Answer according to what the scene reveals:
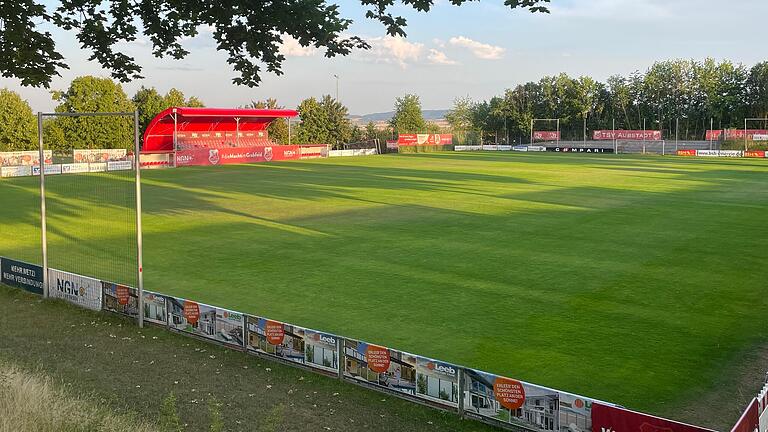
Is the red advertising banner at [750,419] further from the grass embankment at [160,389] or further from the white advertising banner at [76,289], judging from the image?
the white advertising banner at [76,289]

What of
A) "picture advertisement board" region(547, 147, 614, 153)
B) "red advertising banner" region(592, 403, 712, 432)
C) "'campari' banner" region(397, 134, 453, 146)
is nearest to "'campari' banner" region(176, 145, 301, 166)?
"'campari' banner" region(397, 134, 453, 146)

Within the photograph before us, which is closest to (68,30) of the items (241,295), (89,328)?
(89,328)

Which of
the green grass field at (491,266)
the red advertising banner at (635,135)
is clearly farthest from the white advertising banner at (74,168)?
the red advertising banner at (635,135)

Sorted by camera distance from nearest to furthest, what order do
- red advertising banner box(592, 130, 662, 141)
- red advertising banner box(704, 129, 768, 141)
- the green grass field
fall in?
1. the green grass field
2. red advertising banner box(704, 129, 768, 141)
3. red advertising banner box(592, 130, 662, 141)

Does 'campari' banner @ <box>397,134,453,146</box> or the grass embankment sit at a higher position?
'campari' banner @ <box>397,134,453,146</box>

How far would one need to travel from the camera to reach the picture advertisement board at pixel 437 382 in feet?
35.4

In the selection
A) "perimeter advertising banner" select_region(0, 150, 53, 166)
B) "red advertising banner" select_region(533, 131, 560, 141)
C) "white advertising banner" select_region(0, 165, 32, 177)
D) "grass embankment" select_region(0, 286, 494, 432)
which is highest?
"red advertising banner" select_region(533, 131, 560, 141)

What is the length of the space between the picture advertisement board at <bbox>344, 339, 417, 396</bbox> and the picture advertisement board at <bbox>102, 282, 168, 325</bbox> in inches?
208

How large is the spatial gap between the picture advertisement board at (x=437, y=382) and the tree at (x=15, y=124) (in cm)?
7892

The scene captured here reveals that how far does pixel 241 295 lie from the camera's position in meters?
17.5

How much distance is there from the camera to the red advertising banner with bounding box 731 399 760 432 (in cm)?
786

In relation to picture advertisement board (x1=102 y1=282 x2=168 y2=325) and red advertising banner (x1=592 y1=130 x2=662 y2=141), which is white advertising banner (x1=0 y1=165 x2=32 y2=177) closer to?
picture advertisement board (x1=102 y1=282 x2=168 y2=325)

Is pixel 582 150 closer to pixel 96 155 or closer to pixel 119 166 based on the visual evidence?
pixel 119 166

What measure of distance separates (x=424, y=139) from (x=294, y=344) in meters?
90.1
